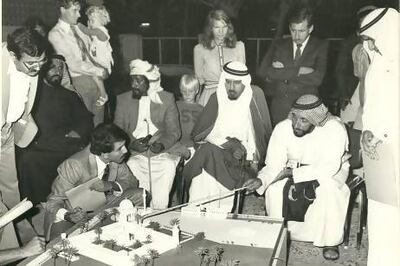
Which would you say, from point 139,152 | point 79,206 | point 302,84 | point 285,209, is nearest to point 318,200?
point 285,209

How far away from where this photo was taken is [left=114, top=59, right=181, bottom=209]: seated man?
Result: 4273mm

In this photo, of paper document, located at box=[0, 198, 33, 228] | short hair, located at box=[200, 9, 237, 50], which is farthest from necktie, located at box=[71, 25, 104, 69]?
paper document, located at box=[0, 198, 33, 228]

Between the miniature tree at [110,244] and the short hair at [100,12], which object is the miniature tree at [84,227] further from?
the short hair at [100,12]

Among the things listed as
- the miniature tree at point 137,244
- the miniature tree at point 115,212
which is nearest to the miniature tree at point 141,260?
the miniature tree at point 137,244

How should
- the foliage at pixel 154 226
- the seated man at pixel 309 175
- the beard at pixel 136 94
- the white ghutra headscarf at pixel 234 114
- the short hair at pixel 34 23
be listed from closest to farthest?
1. the foliage at pixel 154 226
2. the seated man at pixel 309 175
3. the white ghutra headscarf at pixel 234 114
4. the short hair at pixel 34 23
5. the beard at pixel 136 94

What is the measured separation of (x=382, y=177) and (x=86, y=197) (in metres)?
2.14

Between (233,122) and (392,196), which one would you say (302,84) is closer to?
(233,122)

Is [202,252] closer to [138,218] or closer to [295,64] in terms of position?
[138,218]

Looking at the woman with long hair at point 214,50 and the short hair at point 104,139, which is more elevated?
the woman with long hair at point 214,50

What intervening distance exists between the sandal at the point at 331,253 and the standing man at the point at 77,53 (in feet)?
6.88

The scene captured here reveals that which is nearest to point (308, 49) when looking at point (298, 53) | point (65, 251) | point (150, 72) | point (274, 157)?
point (298, 53)

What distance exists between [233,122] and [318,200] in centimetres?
87

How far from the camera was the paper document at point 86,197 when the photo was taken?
392 cm

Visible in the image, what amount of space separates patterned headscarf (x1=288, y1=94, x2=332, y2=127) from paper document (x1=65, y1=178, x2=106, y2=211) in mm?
1622
